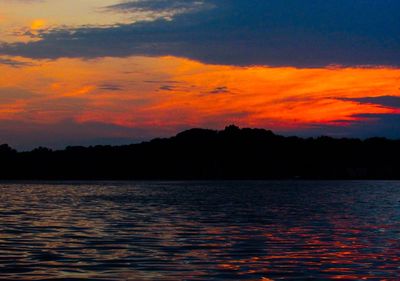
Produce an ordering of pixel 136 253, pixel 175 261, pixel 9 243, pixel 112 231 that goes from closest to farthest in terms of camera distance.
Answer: pixel 175 261
pixel 136 253
pixel 9 243
pixel 112 231

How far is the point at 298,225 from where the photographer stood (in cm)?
5003

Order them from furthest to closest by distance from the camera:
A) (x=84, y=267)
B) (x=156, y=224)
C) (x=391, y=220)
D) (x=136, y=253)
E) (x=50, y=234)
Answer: (x=391, y=220), (x=156, y=224), (x=50, y=234), (x=136, y=253), (x=84, y=267)

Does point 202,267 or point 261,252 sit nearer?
point 202,267

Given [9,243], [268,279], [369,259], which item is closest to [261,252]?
[369,259]

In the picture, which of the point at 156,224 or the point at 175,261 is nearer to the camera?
the point at 175,261

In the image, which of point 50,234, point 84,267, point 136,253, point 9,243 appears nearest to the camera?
point 84,267

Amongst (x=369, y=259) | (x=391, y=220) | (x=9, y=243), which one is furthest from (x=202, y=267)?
(x=391, y=220)

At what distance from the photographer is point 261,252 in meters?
32.6

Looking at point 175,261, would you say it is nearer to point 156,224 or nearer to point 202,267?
point 202,267

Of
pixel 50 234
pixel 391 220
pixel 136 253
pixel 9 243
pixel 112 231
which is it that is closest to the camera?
pixel 136 253

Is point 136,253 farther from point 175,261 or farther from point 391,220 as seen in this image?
point 391,220

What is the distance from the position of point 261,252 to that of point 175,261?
16.1 ft

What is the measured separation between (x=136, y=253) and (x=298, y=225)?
20.5m

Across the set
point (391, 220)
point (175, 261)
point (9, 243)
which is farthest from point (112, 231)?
point (391, 220)
